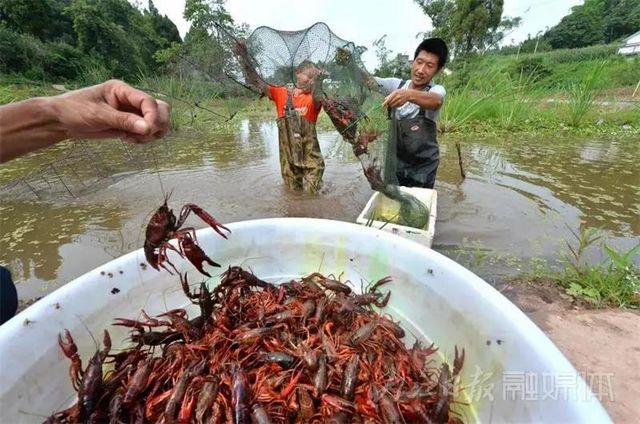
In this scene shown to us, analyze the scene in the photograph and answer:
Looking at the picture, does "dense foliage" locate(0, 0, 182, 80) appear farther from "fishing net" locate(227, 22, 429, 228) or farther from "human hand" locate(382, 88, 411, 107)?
"human hand" locate(382, 88, 411, 107)

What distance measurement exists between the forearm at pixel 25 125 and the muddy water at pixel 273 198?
75.2 inches

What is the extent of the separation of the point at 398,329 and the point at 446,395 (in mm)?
467

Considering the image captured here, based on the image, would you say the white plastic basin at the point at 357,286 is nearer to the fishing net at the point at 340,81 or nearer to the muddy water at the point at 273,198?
the fishing net at the point at 340,81

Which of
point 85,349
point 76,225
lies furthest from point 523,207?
point 76,225

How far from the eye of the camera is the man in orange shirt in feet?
14.9

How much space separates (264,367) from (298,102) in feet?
12.6

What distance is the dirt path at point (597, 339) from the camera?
188cm

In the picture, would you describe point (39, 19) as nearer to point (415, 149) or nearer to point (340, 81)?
point (340, 81)

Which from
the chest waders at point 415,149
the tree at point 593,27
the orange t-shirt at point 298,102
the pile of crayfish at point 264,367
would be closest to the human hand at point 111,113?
the pile of crayfish at point 264,367

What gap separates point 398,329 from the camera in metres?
1.93

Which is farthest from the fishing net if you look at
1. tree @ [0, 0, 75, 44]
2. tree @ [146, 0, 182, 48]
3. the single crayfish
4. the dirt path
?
tree @ [146, 0, 182, 48]

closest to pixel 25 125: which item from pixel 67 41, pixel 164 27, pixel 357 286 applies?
Answer: pixel 357 286

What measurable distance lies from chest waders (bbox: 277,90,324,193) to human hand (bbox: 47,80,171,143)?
11.4ft

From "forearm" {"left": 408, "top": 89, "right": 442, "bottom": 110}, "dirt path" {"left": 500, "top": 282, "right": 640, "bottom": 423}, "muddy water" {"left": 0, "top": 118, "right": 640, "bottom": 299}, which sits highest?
"forearm" {"left": 408, "top": 89, "right": 442, "bottom": 110}
